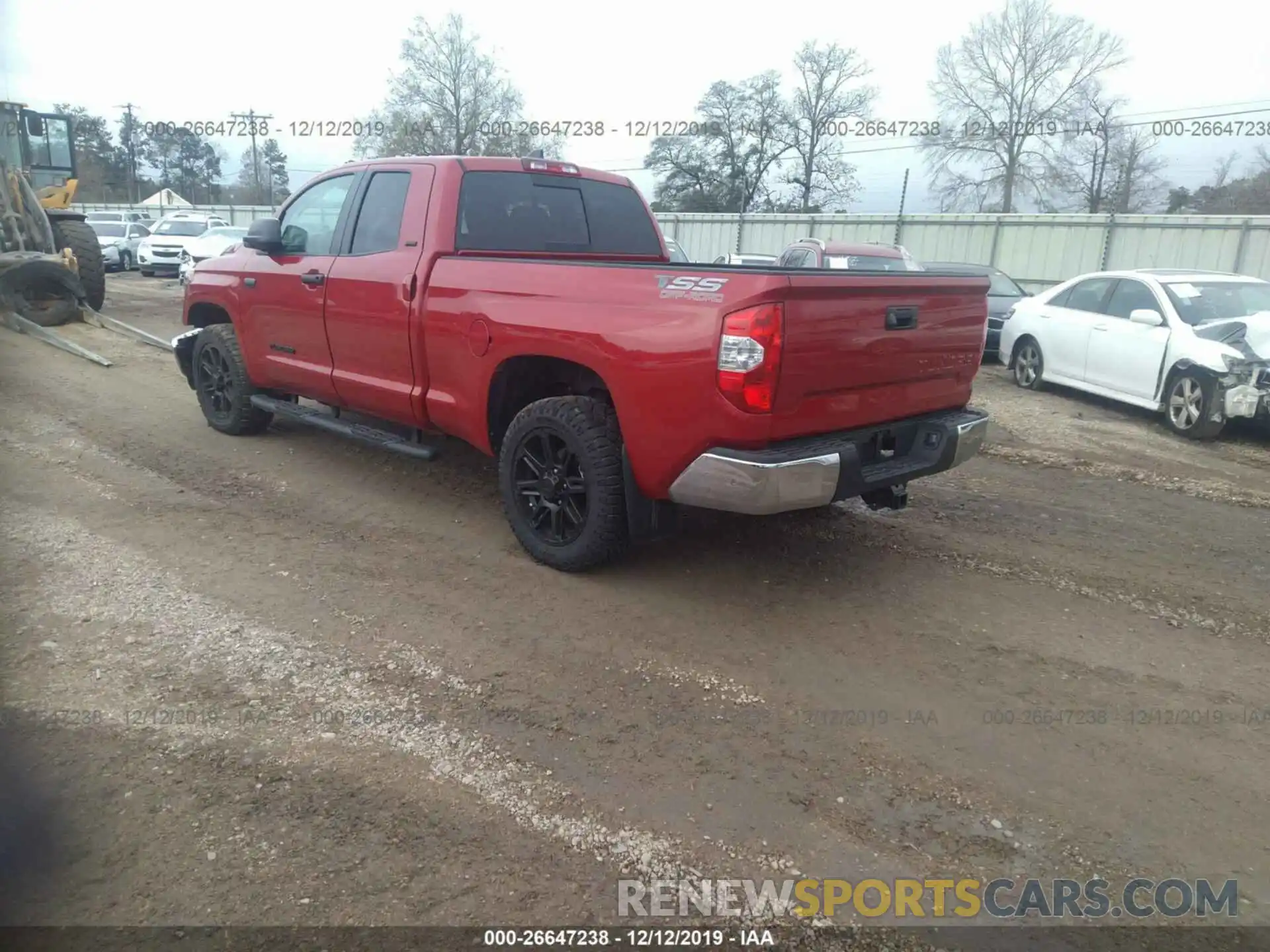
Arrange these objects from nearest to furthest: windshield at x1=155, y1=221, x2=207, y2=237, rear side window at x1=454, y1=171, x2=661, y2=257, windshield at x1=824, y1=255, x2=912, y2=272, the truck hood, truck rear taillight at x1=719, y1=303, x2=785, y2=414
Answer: truck rear taillight at x1=719, y1=303, x2=785, y2=414 < rear side window at x1=454, y1=171, x2=661, y2=257 < the truck hood < windshield at x1=824, y1=255, x2=912, y2=272 < windshield at x1=155, y1=221, x2=207, y2=237

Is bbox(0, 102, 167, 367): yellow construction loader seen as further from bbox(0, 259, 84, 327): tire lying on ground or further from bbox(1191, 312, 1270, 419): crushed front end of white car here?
bbox(1191, 312, 1270, 419): crushed front end of white car

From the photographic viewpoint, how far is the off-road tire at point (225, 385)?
6.72m

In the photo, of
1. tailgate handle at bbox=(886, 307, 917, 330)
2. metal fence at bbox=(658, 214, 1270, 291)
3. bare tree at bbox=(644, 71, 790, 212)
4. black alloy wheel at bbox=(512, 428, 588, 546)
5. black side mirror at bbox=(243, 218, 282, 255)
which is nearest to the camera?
tailgate handle at bbox=(886, 307, 917, 330)

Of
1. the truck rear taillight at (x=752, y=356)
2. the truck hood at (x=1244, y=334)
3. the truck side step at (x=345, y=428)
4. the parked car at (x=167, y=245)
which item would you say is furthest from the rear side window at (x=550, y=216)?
the parked car at (x=167, y=245)

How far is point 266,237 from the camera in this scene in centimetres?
597

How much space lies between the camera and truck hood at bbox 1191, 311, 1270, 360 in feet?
26.0

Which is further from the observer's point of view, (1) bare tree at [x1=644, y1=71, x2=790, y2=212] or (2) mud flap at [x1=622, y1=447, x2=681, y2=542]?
(1) bare tree at [x1=644, y1=71, x2=790, y2=212]

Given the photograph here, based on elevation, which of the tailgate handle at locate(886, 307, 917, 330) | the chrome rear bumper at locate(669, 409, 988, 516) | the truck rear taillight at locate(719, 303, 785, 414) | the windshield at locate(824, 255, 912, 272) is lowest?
the chrome rear bumper at locate(669, 409, 988, 516)

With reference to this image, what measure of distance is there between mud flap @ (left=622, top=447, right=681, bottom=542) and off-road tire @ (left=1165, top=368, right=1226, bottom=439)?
20.2ft

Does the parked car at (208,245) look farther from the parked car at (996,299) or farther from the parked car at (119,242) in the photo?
the parked car at (996,299)

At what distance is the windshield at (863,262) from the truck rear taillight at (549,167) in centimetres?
685

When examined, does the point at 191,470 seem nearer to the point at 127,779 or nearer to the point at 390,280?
the point at 390,280

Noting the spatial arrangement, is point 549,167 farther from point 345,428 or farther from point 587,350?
point 345,428

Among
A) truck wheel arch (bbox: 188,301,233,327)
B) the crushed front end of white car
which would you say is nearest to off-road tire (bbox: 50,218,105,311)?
truck wheel arch (bbox: 188,301,233,327)
